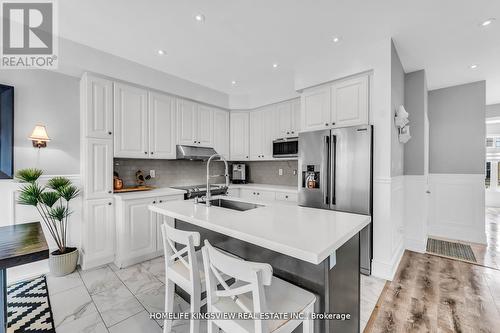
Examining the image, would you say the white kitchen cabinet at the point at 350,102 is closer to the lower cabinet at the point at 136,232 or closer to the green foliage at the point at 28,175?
the lower cabinet at the point at 136,232

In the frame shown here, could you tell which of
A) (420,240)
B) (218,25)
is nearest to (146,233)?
(218,25)

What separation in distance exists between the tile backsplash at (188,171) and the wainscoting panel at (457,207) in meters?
2.58

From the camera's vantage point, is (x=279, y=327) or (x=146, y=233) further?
(x=146, y=233)

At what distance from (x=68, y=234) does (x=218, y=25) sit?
3.13m

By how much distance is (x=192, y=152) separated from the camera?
3.66 meters

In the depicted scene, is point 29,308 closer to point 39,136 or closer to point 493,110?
point 39,136

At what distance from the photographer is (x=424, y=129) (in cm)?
319

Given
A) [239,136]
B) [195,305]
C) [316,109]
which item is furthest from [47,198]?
[316,109]

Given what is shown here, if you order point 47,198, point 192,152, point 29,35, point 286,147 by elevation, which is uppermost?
point 29,35

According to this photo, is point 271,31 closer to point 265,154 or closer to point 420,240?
point 265,154

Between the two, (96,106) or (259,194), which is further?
(259,194)

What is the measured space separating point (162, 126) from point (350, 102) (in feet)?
9.01

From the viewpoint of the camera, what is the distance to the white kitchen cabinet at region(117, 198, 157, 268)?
2.77m

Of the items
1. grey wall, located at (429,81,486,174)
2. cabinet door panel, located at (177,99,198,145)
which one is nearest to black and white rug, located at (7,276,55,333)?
cabinet door panel, located at (177,99,198,145)
